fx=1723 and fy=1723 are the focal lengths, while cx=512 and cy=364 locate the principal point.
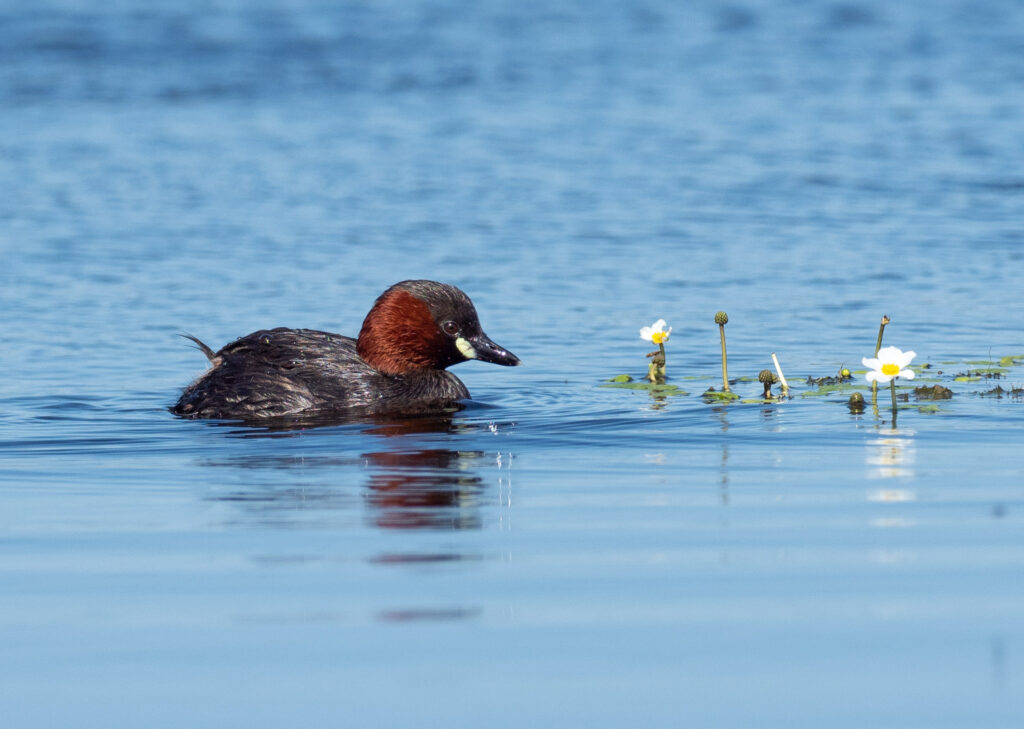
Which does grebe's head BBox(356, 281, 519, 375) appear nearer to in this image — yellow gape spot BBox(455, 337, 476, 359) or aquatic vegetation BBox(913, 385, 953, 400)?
yellow gape spot BBox(455, 337, 476, 359)

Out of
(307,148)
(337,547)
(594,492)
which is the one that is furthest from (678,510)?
(307,148)

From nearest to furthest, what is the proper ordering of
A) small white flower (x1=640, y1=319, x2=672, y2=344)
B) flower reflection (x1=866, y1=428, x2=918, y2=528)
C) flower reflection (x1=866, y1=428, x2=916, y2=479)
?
flower reflection (x1=866, y1=428, x2=918, y2=528) < flower reflection (x1=866, y1=428, x2=916, y2=479) < small white flower (x1=640, y1=319, x2=672, y2=344)

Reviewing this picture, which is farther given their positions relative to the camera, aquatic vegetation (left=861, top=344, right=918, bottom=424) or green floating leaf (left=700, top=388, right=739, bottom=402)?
green floating leaf (left=700, top=388, right=739, bottom=402)

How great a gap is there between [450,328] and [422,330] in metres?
0.17

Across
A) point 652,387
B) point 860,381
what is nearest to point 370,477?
point 652,387

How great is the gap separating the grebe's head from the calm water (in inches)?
15.6

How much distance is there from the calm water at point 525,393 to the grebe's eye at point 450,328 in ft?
1.55

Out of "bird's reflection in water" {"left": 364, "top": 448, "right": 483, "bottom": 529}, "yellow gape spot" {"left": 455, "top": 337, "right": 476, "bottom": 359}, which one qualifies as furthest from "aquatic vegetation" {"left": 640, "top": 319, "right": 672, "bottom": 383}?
"bird's reflection in water" {"left": 364, "top": 448, "right": 483, "bottom": 529}

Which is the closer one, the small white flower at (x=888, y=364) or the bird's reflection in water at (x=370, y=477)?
the bird's reflection in water at (x=370, y=477)

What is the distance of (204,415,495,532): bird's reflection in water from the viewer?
23.0ft

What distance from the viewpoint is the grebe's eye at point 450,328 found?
410 inches

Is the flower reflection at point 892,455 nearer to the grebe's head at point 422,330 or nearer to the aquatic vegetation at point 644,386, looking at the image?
the aquatic vegetation at point 644,386

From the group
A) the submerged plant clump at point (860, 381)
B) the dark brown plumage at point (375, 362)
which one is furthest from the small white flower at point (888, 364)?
the dark brown plumage at point (375, 362)

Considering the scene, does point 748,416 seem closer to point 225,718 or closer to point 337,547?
point 337,547
